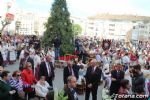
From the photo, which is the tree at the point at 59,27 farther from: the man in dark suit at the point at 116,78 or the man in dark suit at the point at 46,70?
the man in dark suit at the point at 116,78

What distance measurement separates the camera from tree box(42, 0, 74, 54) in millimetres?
31547

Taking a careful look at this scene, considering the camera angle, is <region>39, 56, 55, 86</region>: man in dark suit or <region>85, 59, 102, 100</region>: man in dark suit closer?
<region>85, 59, 102, 100</region>: man in dark suit

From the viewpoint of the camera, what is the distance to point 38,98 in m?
12.8

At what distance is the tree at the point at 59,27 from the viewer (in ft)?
104

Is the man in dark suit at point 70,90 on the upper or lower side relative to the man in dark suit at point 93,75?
upper

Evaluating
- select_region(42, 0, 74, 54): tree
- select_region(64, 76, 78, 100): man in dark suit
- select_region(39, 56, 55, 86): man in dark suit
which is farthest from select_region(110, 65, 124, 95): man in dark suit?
select_region(42, 0, 74, 54): tree

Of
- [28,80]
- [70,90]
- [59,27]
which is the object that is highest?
[59,27]

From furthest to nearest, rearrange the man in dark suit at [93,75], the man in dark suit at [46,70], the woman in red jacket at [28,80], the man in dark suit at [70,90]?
1. the man in dark suit at [46,70]
2. the man in dark suit at [93,75]
3. the woman in red jacket at [28,80]
4. the man in dark suit at [70,90]

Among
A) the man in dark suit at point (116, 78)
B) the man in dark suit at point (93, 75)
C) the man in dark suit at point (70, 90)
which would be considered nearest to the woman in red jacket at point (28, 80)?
the man in dark suit at point (93, 75)

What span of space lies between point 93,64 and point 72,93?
4.67m

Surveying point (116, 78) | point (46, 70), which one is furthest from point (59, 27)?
point (116, 78)

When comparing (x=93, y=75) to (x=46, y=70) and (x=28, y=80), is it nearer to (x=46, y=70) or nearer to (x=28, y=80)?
(x=46, y=70)

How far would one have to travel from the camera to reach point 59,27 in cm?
3155

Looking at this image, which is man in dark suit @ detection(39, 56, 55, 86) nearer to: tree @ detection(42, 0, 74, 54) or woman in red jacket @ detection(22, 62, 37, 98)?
woman in red jacket @ detection(22, 62, 37, 98)
